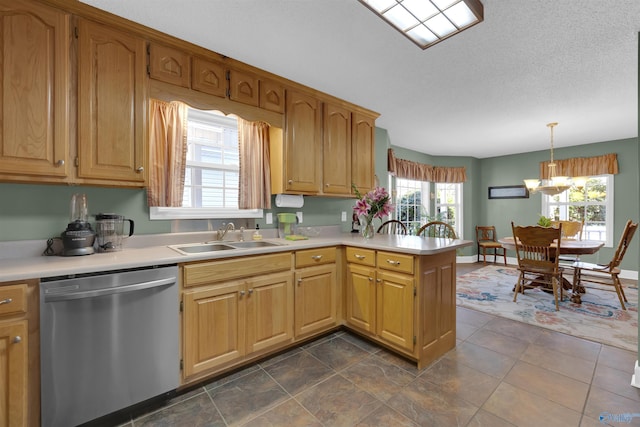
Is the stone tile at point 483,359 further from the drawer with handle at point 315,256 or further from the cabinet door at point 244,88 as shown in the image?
the cabinet door at point 244,88

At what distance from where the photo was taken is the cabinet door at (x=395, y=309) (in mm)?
2070

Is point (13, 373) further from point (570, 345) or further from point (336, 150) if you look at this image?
point (570, 345)

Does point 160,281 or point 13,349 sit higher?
point 160,281

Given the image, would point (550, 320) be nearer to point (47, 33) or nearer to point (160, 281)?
point (160, 281)

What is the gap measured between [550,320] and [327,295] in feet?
8.23

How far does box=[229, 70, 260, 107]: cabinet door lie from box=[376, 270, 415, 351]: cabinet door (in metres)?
1.86

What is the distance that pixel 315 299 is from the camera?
94.7 inches

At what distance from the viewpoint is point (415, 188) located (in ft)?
20.2

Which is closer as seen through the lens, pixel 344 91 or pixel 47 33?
pixel 47 33

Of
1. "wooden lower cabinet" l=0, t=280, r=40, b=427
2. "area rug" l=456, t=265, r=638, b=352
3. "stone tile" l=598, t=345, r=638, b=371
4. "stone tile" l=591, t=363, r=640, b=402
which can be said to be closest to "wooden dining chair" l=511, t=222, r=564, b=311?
"area rug" l=456, t=265, r=638, b=352

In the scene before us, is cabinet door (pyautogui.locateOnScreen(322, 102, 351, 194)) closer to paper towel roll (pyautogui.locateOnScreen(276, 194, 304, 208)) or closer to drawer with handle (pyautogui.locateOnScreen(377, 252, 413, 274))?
paper towel roll (pyautogui.locateOnScreen(276, 194, 304, 208))

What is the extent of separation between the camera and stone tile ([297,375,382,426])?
5.17 ft

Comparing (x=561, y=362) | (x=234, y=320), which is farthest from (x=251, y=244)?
(x=561, y=362)

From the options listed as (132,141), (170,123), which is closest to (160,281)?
(132,141)
